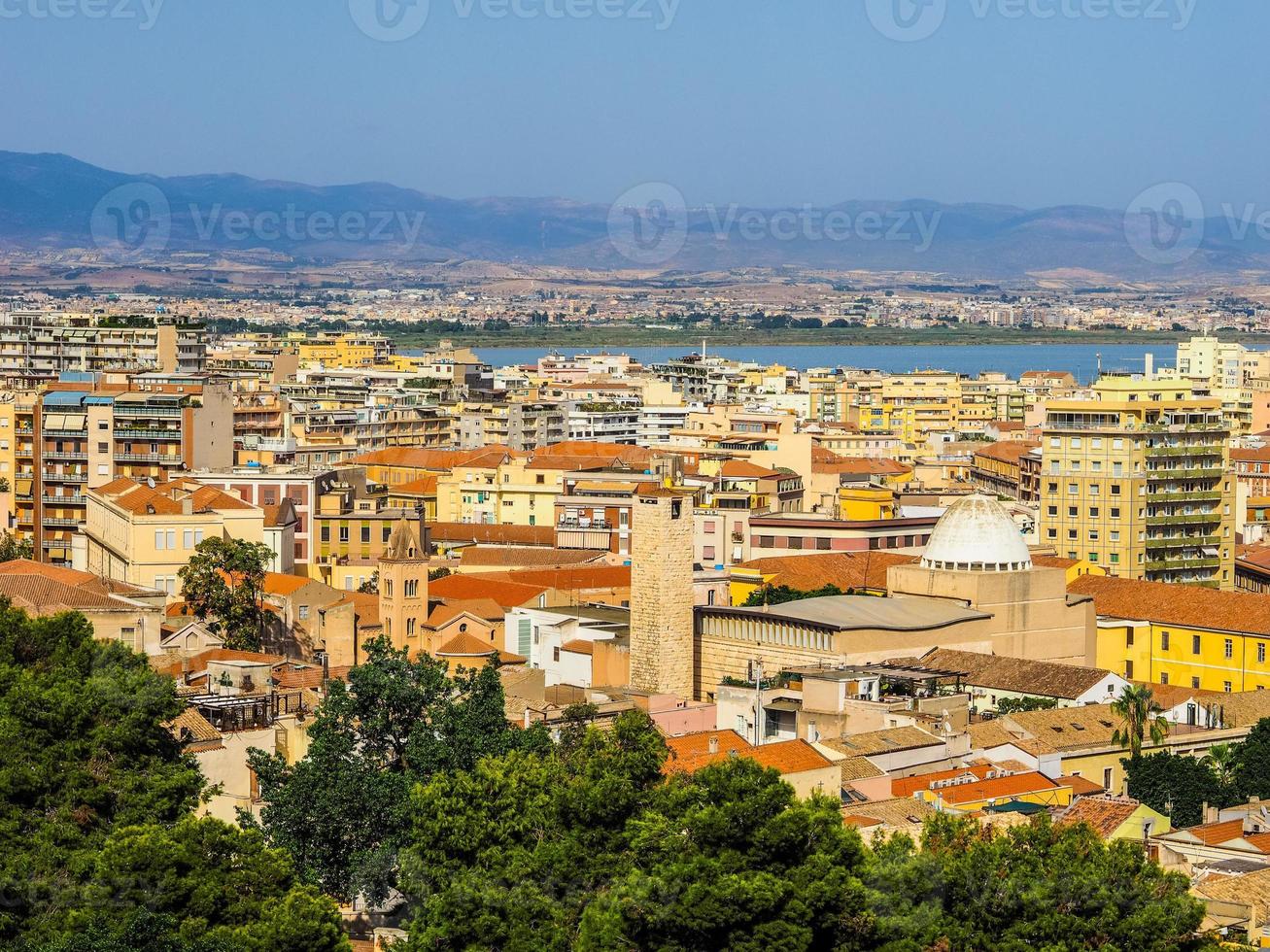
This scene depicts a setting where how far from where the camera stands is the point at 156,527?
40438 mm

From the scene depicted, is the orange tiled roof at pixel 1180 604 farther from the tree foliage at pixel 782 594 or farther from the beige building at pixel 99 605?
the beige building at pixel 99 605

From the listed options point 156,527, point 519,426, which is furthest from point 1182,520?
point 519,426

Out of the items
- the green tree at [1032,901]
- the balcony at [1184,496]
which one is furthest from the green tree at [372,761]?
the balcony at [1184,496]

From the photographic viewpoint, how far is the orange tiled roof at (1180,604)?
3897 centimetres

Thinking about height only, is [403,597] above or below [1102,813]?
above

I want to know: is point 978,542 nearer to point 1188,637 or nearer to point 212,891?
point 1188,637

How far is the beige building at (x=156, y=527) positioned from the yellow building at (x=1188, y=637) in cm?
1522

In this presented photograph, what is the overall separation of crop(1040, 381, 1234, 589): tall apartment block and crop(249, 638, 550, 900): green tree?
80.4 feet

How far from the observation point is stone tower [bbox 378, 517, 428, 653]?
37094 mm

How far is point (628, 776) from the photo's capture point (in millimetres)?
22562

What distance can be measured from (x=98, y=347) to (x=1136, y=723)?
45471 mm

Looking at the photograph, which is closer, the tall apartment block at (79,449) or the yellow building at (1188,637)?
the yellow building at (1188,637)

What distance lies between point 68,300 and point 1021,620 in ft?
507

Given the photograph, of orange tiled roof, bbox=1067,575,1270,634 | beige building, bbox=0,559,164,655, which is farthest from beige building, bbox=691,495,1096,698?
beige building, bbox=0,559,164,655
